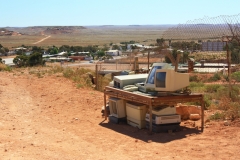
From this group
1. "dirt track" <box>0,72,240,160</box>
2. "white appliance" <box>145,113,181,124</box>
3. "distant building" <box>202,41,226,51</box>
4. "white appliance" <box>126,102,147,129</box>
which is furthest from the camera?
"distant building" <box>202,41,226,51</box>

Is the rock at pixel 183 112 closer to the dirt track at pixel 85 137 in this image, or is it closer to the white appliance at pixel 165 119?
the dirt track at pixel 85 137

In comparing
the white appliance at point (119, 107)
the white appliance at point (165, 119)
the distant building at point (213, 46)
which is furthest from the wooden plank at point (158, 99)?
the distant building at point (213, 46)

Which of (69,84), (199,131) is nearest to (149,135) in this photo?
(199,131)

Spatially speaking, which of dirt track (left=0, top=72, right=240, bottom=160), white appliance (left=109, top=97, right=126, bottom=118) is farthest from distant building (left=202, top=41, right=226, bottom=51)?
white appliance (left=109, top=97, right=126, bottom=118)

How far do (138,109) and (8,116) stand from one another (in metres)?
3.29

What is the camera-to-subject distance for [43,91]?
13.6 meters

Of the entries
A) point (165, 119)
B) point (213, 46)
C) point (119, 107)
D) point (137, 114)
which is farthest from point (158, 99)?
point (213, 46)

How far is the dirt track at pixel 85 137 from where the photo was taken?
6560 mm

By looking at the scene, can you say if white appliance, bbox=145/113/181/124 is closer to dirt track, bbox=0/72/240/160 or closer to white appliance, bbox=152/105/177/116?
white appliance, bbox=152/105/177/116

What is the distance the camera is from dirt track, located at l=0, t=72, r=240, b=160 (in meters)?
6.56

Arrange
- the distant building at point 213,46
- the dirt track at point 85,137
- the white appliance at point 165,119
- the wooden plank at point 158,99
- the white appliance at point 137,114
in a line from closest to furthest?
1. the dirt track at point 85,137
2. the wooden plank at point 158,99
3. the white appliance at point 165,119
4. the white appliance at point 137,114
5. the distant building at point 213,46

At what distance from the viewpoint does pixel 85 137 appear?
799 centimetres

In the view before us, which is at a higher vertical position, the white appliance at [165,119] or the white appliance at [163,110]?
the white appliance at [163,110]

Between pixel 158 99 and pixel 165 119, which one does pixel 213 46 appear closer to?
pixel 165 119
